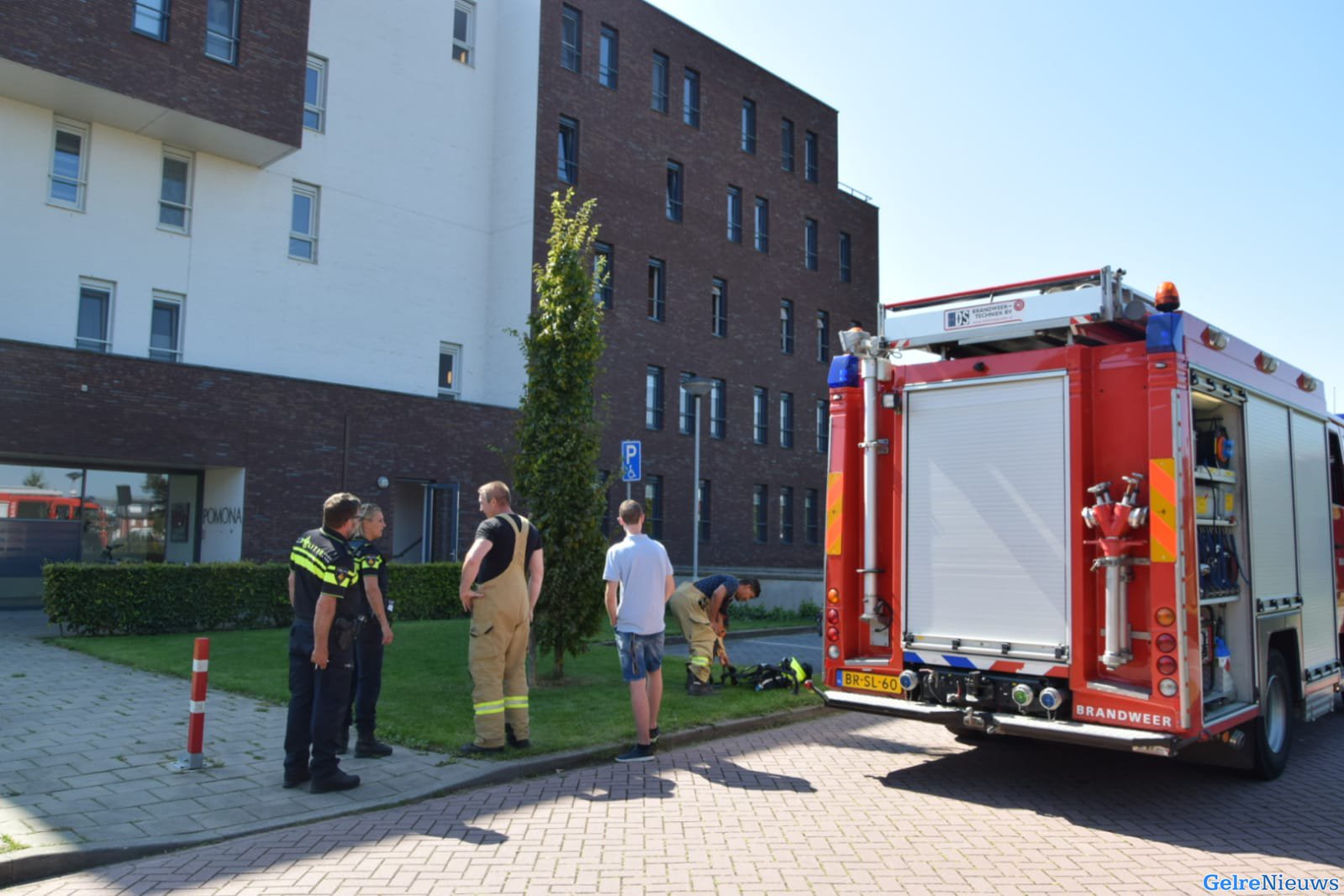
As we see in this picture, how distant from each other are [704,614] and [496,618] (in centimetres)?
366

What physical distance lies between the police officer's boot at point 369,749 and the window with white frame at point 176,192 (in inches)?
635

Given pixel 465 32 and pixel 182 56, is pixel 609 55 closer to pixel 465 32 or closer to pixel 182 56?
pixel 465 32

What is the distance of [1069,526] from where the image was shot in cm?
644

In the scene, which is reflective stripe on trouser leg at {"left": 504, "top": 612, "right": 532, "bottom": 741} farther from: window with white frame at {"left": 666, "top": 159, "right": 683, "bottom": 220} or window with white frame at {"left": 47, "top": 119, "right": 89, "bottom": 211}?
window with white frame at {"left": 666, "top": 159, "right": 683, "bottom": 220}

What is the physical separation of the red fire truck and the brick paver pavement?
56 centimetres

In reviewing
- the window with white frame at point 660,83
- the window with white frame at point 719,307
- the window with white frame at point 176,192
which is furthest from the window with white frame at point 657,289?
the window with white frame at point 176,192

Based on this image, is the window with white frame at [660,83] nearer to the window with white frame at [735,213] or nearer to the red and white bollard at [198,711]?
the window with white frame at [735,213]

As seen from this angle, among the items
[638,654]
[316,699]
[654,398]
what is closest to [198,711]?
[316,699]

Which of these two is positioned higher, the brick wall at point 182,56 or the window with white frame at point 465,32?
the window with white frame at point 465,32

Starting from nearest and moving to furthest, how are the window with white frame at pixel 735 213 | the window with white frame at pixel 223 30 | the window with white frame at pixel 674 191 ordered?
the window with white frame at pixel 223 30
the window with white frame at pixel 674 191
the window with white frame at pixel 735 213

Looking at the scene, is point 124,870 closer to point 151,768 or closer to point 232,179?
point 151,768

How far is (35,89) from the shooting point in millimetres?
17656

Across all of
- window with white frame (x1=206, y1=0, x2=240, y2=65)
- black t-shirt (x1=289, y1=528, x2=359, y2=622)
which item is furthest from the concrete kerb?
window with white frame (x1=206, y1=0, x2=240, y2=65)

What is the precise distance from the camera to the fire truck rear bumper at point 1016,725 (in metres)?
5.89
